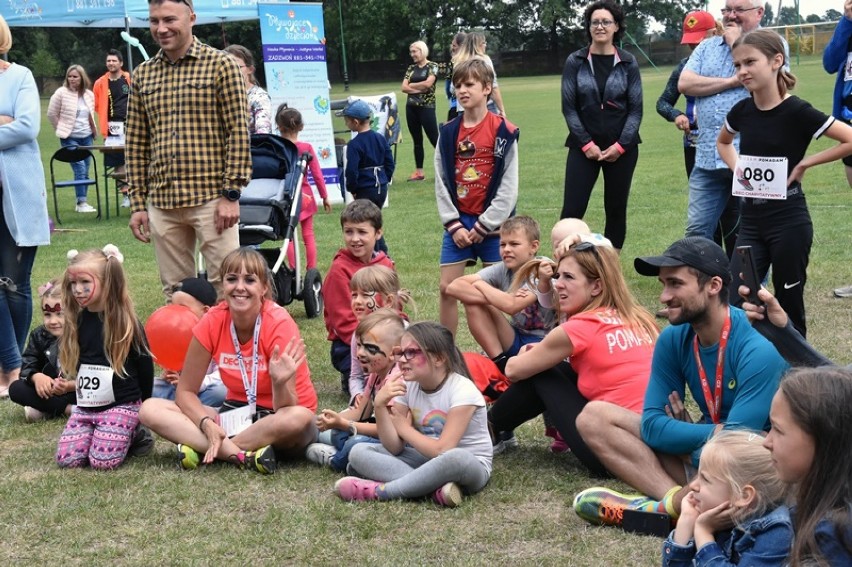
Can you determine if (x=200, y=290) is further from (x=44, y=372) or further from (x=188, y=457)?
(x=188, y=457)

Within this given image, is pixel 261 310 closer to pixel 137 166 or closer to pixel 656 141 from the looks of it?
pixel 137 166

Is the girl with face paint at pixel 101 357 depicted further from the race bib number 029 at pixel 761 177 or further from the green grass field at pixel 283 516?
the race bib number 029 at pixel 761 177

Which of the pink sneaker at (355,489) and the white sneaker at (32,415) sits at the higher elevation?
the pink sneaker at (355,489)

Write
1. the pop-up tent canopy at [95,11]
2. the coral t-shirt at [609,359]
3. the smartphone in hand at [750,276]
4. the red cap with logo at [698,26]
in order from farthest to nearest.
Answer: the pop-up tent canopy at [95,11] < the red cap with logo at [698,26] < the coral t-shirt at [609,359] < the smartphone in hand at [750,276]

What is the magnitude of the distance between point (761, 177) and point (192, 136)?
9.98ft

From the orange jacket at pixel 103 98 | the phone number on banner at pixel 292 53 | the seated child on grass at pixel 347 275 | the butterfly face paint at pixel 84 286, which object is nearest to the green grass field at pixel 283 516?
the seated child on grass at pixel 347 275

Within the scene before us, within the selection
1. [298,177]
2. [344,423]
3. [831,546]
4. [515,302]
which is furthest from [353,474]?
[298,177]

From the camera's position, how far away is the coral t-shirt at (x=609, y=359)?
445cm

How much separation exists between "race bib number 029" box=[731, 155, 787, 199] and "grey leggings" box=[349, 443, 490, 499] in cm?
204

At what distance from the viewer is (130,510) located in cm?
434

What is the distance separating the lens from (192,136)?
602cm

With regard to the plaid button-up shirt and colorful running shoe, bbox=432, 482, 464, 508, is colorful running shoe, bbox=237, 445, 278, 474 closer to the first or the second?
colorful running shoe, bbox=432, 482, 464, 508

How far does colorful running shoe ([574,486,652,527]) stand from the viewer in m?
3.95

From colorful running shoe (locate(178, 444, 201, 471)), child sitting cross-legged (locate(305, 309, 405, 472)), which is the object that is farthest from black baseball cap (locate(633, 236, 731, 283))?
colorful running shoe (locate(178, 444, 201, 471))
